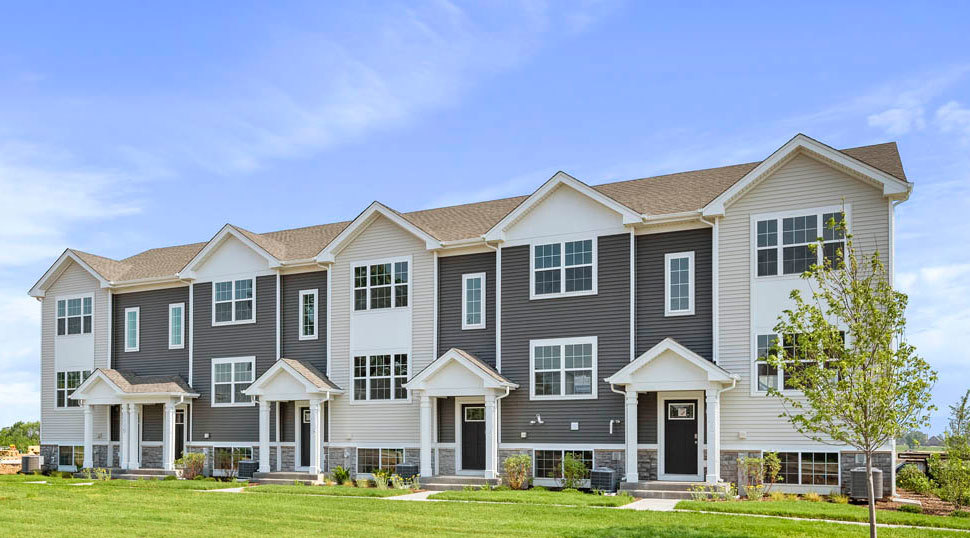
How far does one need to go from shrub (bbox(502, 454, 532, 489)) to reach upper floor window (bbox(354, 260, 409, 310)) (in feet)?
19.5

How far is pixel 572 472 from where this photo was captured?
22.5m

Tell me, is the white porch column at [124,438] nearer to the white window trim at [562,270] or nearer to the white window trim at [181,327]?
the white window trim at [181,327]

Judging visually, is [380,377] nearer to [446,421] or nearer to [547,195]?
[446,421]

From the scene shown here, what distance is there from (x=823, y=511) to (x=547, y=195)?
1093cm

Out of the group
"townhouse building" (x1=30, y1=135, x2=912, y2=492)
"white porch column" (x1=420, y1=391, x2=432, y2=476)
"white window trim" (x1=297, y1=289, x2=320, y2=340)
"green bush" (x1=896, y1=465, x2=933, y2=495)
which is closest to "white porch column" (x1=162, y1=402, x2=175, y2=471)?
"townhouse building" (x1=30, y1=135, x2=912, y2=492)

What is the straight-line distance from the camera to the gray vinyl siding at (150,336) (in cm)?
3022

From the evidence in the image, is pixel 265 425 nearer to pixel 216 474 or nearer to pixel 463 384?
pixel 216 474

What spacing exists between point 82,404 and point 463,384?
1502cm

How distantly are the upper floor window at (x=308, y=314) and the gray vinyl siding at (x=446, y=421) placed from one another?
5061mm

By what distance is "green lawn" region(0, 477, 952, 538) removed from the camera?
14891 millimetres

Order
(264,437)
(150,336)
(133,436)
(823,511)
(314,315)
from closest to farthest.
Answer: (823,511) < (264,437) < (314,315) < (133,436) < (150,336)

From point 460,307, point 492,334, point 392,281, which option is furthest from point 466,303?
point 392,281

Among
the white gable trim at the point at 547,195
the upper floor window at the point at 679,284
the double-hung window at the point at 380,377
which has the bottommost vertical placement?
the double-hung window at the point at 380,377

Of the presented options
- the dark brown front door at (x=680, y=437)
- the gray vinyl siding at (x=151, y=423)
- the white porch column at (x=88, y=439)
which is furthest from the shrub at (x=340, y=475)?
the white porch column at (x=88, y=439)
